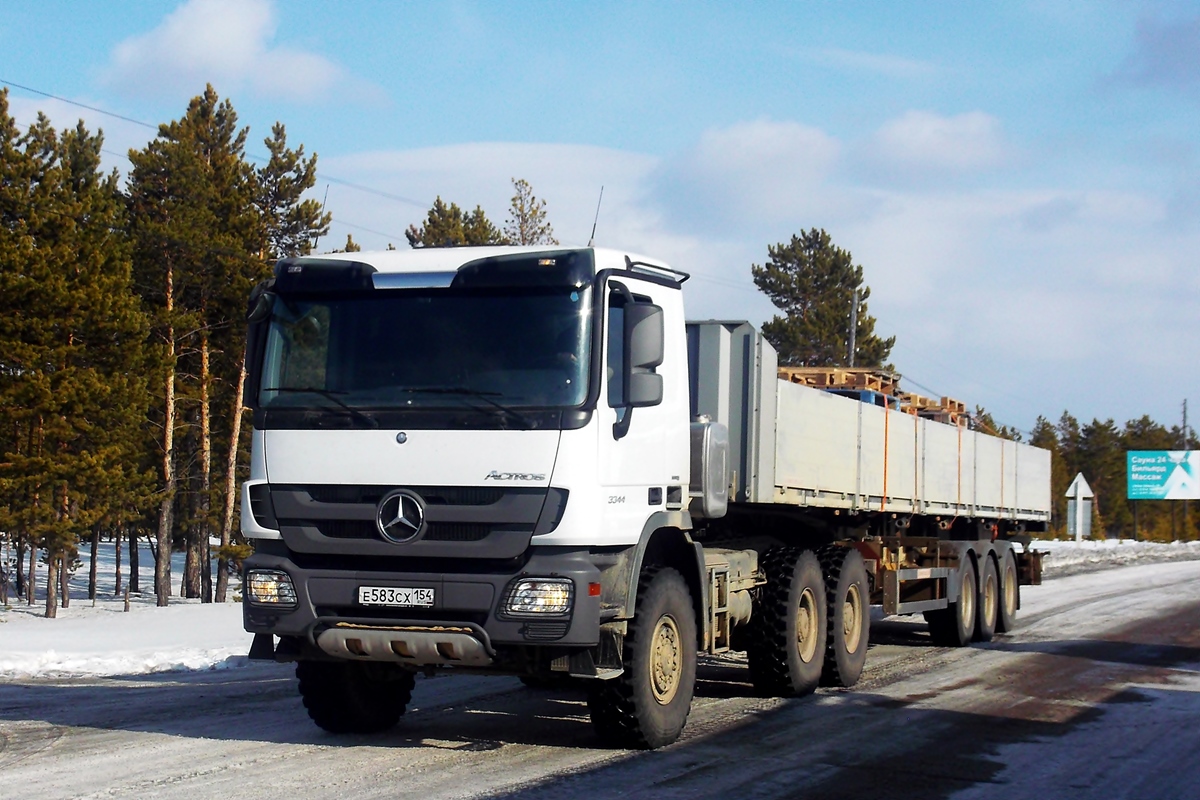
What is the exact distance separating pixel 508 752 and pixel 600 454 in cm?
203

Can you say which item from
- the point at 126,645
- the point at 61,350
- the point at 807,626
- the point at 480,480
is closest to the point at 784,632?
the point at 807,626

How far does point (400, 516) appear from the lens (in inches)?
297

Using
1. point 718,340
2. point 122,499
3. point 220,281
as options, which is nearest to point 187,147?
point 220,281

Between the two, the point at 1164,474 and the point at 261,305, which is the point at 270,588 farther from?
the point at 1164,474

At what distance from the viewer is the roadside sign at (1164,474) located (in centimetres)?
6794

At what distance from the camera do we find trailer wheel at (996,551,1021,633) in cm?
1738

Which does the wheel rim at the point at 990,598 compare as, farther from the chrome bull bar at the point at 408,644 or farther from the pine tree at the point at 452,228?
the pine tree at the point at 452,228

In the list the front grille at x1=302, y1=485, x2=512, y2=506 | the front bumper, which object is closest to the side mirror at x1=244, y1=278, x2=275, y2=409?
the front grille at x1=302, y1=485, x2=512, y2=506

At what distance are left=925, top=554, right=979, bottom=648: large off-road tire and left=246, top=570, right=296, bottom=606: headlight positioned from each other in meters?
9.63

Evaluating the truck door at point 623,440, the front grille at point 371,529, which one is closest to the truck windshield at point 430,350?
the truck door at point 623,440

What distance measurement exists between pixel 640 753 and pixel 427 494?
2.13 metres

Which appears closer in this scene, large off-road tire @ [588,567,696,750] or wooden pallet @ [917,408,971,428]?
large off-road tire @ [588,567,696,750]

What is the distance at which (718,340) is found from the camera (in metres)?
9.96

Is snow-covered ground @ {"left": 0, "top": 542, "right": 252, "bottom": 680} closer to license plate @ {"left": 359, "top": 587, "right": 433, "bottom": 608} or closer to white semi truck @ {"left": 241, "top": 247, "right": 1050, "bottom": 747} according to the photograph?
white semi truck @ {"left": 241, "top": 247, "right": 1050, "bottom": 747}
